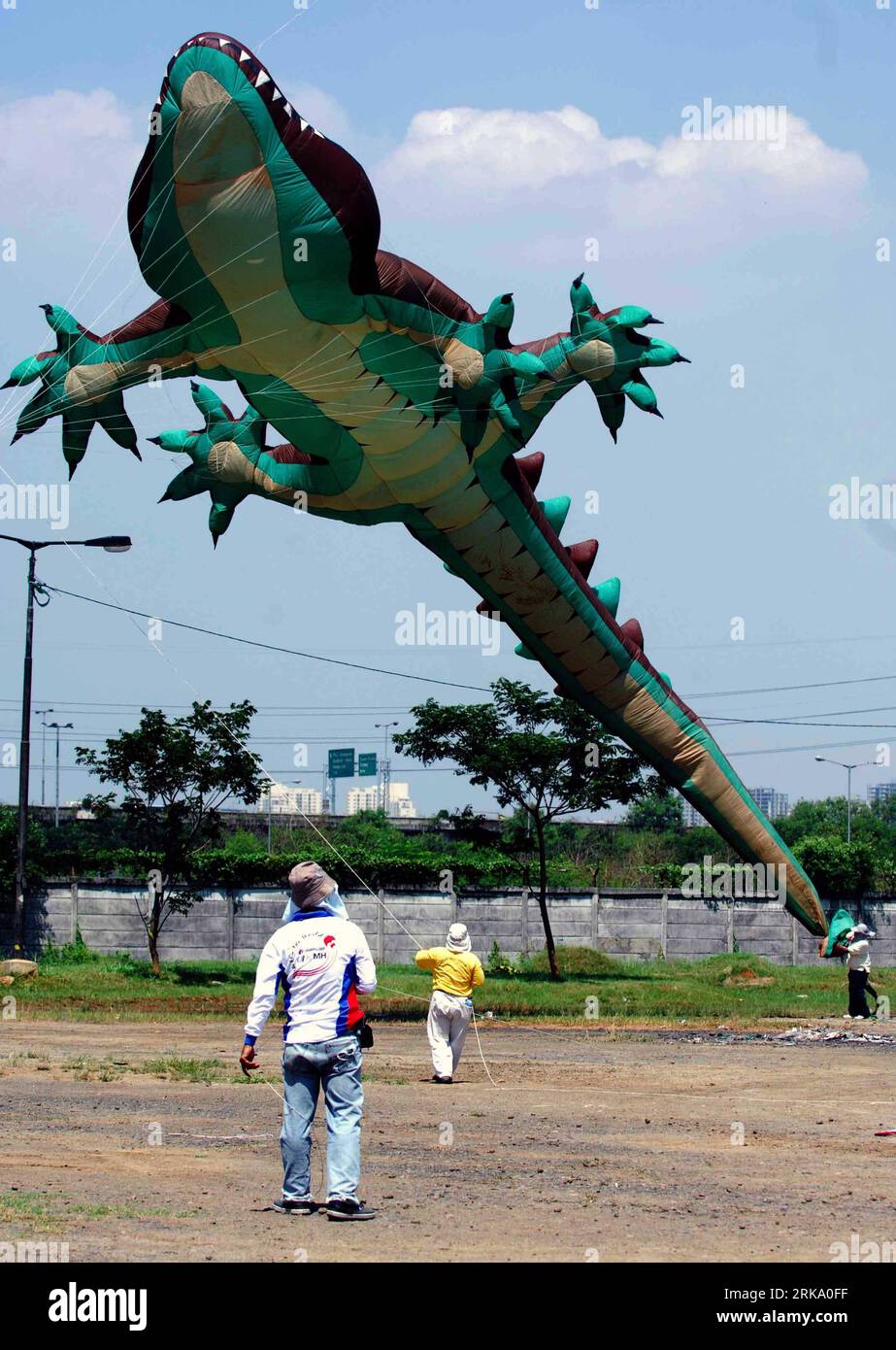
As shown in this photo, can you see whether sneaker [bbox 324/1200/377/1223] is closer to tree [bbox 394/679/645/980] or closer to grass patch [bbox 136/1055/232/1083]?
grass patch [bbox 136/1055/232/1083]

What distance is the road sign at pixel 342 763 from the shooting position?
534ft

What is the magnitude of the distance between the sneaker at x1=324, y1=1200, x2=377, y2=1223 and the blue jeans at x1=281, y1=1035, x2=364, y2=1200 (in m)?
0.03

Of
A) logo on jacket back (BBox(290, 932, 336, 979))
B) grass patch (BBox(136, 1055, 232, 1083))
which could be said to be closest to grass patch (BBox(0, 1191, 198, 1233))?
logo on jacket back (BBox(290, 932, 336, 979))

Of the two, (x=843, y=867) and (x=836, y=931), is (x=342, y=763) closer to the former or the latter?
(x=843, y=867)

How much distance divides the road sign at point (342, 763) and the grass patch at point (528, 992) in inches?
4942

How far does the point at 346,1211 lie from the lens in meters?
8.30

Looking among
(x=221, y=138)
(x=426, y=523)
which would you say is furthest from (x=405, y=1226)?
(x=426, y=523)

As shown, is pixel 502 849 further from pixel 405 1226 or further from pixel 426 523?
pixel 405 1226

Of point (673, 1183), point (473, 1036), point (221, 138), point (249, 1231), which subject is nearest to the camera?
point (249, 1231)

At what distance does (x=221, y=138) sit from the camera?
14844 millimetres

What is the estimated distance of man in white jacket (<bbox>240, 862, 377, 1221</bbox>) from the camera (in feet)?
27.9

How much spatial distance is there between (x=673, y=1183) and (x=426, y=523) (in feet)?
35.7

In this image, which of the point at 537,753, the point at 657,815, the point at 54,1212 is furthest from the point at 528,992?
the point at 657,815

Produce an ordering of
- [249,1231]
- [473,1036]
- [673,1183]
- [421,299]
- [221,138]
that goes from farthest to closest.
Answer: [473,1036]
[421,299]
[221,138]
[673,1183]
[249,1231]
